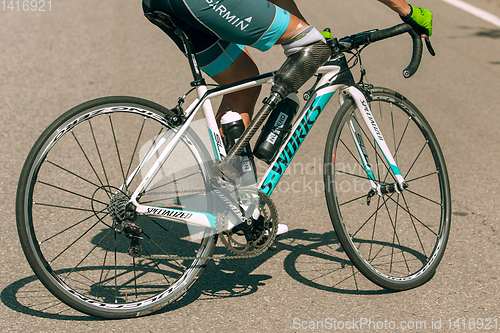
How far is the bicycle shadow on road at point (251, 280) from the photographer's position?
2.92 meters

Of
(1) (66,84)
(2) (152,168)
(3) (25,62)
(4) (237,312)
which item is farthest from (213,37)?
(3) (25,62)

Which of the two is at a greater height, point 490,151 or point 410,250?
point 490,151

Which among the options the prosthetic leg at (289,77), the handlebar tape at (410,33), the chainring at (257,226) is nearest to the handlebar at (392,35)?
the handlebar tape at (410,33)

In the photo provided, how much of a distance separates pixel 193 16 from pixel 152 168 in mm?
805

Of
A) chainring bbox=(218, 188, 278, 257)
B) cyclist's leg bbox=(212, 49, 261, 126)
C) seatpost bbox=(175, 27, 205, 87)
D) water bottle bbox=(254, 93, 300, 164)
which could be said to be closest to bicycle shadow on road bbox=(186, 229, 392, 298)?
chainring bbox=(218, 188, 278, 257)

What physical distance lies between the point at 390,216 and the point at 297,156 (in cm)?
130

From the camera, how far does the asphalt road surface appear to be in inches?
113

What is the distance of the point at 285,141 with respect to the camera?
300 centimetres

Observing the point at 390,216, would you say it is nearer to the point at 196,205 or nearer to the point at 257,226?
the point at 257,226

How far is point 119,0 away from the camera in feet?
34.1

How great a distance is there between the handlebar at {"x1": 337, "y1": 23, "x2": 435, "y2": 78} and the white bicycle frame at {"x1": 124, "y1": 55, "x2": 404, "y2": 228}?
0.10 meters

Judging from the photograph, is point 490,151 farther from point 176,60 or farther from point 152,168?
point 176,60

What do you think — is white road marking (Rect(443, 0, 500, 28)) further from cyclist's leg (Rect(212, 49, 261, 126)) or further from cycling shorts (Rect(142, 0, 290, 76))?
cycling shorts (Rect(142, 0, 290, 76))

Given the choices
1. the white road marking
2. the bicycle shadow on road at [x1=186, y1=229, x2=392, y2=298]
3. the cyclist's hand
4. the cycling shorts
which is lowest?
the bicycle shadow on road at [x1=186, y1=229, x2=392, y2=298]
